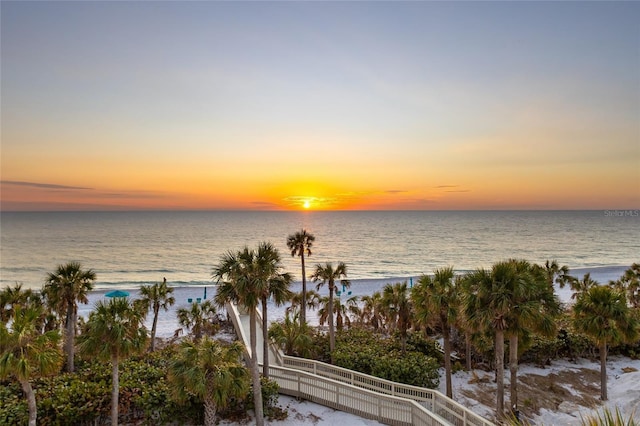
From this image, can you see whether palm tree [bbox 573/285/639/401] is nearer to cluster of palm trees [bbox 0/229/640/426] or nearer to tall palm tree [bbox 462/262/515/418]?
cluster of palm trees [bbox 0/229/640/426]

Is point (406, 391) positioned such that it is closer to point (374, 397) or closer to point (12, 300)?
point (374, 397)

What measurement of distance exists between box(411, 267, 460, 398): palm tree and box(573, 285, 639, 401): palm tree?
→ 6.15 meters

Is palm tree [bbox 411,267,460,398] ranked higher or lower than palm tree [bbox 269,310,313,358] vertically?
higher

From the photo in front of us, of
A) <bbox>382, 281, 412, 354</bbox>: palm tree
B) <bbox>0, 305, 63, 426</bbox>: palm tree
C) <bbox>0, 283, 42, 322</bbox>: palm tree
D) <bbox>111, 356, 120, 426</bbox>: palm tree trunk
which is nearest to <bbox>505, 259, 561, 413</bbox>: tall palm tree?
<bbox>382, 281, 412, 354</bbox>: palm tree

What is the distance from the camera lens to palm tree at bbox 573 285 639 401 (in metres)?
16.0

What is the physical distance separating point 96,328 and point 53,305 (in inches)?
273

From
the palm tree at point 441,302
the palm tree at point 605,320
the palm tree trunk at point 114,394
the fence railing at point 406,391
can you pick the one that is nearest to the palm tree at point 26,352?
the palm tree trunk at point 114,394

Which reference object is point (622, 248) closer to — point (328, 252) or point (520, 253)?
point (520, 253)

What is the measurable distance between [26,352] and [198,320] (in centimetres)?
1475

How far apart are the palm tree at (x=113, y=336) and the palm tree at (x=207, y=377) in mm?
1562

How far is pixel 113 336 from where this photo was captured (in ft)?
40.0

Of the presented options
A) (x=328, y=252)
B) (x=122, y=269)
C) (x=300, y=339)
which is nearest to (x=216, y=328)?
(x=300, y=339)

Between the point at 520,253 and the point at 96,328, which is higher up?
the point at 96,328

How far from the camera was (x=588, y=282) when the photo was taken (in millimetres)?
28344
